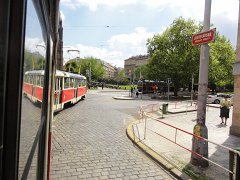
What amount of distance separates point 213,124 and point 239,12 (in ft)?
19.9

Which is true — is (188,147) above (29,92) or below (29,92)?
below

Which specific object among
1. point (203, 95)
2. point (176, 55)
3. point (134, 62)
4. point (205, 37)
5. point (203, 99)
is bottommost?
point (203, 99)

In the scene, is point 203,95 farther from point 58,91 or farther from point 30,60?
point 58,91

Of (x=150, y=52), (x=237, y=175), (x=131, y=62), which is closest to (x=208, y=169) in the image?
(x=237, y=175)

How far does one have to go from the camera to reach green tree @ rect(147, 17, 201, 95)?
3441cm

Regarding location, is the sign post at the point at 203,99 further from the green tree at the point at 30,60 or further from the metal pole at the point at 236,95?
the green tree at the point at 30,60

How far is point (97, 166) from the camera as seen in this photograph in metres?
6.41

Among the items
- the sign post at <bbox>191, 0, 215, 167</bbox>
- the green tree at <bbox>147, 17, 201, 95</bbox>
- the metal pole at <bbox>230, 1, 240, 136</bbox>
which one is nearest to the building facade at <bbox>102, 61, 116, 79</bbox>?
the green tree at <bbox>147, 17, 201, 95</bbox>

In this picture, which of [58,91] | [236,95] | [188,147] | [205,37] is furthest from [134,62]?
[205,37]

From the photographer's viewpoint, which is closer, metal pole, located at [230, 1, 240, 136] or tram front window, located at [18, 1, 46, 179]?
tram front window, located at [18, 1, 46, 179]

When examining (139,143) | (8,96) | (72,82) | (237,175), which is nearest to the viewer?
(8,96)

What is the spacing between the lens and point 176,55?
3534cm

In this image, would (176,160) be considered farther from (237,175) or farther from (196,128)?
(237,175)

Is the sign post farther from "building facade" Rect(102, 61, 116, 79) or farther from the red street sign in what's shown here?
"building facade" Rect(102, 61, 116, 79)
